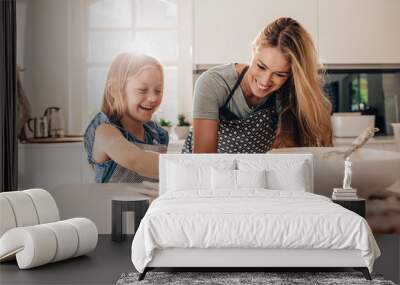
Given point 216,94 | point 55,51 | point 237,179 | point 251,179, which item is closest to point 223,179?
point 237,179

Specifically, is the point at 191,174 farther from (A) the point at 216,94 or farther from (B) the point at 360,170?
(B) the point at 360,170

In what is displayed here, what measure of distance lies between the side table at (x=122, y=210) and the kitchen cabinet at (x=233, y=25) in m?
1.75

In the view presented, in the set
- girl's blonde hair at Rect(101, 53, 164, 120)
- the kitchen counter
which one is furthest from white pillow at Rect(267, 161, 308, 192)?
girl's blonde hair at Rect(101, 53, 164, 120)

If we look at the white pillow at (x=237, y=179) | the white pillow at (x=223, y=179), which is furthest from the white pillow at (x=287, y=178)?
the white pillow at (x=223, y=179)

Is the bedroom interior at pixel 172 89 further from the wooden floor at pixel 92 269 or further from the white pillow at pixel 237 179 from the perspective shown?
the wooden floor at pixel 92 269

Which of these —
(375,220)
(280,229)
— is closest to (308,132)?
(375,220)

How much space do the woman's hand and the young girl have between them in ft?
1.19

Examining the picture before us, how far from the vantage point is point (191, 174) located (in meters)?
7.01

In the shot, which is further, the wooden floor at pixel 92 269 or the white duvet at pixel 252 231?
the wooden floor at pixel 92 269

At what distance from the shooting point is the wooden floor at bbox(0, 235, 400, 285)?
17.7ft

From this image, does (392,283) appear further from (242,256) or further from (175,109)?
(175,109)

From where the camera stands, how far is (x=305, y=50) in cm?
763

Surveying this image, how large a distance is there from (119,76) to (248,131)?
161 cm

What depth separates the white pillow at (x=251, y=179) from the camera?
6785 mm
